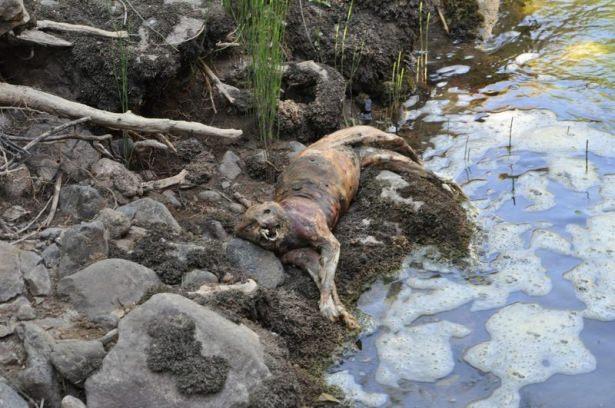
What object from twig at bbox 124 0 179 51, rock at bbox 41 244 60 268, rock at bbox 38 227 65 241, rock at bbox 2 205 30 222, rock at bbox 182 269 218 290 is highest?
twig at bbox 124 0 179 51

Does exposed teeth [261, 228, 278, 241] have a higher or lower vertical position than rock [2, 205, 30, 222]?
lower

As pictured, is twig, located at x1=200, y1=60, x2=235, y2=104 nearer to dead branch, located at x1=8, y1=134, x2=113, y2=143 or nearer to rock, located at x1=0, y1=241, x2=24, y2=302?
dead branch, located at x1=8, y1=134, x2=113, y2=143

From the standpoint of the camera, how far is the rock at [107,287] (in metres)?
4.17

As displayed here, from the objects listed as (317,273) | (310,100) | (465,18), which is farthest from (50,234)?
(465,18)

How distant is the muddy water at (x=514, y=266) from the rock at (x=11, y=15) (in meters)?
2.78

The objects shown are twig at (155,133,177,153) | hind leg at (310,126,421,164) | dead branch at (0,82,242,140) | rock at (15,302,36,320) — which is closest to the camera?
rock at (15,302,36,320)

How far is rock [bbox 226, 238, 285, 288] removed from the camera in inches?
196

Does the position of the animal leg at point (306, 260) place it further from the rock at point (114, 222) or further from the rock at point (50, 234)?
the rock at point (50, 234)

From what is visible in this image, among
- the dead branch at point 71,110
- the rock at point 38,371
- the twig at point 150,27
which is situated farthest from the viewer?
the twig at point 150,27

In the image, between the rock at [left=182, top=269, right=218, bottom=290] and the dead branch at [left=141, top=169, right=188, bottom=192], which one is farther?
the dead branch at [left=141, top=169, right=188, bottom=192]

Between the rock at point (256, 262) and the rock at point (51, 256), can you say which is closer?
the rock at point (51, 256)

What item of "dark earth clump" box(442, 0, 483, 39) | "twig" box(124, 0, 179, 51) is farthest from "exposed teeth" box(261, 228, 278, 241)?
"dark earth clump" box(442, 0, 483, 39)

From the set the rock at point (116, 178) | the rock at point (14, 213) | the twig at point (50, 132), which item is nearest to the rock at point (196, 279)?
the rock at point (116, 178)

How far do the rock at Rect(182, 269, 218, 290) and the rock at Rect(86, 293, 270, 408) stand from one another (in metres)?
0.42
